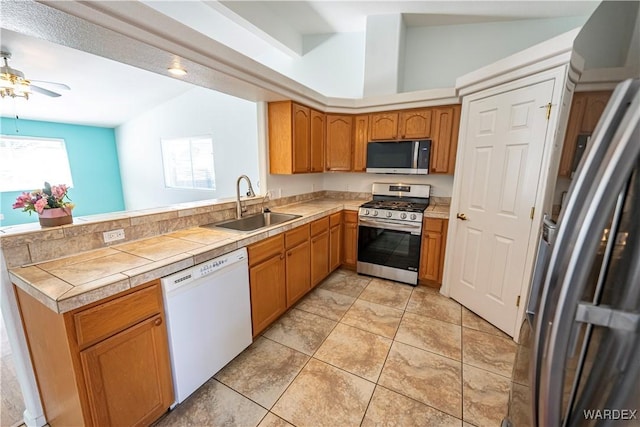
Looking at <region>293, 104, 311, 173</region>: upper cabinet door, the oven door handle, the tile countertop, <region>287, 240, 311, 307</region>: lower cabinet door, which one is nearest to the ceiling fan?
the tile countertop

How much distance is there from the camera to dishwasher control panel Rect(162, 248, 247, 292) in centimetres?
145

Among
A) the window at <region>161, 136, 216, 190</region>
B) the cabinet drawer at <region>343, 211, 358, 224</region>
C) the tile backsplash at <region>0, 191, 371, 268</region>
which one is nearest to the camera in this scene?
the tile backsplash at <region>0, 191, 371, 268</region>

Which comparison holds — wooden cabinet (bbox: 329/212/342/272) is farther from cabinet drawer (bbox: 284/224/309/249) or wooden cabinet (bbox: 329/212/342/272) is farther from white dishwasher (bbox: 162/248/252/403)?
white dishwasher (bbox: 162/248/252/403)

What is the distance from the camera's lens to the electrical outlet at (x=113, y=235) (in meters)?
1.72

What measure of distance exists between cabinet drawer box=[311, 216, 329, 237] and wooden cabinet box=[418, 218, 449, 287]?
1.10 meters

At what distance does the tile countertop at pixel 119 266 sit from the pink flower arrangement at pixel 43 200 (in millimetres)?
308

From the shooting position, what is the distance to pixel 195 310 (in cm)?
160

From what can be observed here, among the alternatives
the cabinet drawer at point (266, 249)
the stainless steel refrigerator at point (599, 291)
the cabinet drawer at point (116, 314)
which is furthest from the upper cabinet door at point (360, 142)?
the stainless steel refrigerator at point (599, 291)

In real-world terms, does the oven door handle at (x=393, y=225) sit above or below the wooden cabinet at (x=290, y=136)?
below

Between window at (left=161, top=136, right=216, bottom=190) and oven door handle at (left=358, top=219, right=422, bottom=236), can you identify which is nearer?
oven door handle at (left=358, top=219, right=422, bottom=236)

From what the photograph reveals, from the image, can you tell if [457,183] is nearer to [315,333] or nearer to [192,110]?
[315,333]

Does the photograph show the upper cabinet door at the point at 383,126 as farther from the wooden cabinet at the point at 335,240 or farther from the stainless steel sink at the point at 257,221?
the stainless steel sink at the point at 257,221

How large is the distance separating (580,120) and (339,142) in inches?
117

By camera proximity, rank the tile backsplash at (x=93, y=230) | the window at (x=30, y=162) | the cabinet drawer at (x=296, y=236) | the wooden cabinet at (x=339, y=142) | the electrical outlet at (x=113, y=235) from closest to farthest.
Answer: the tile backsplash at (x=93, y=230) → the electrical outlet at (x=113, y=235) → the cabinet drawer at (x=296, y=236) → the wooden cabinet at (x=339, y=142) → the window at (x=30, y=162)
